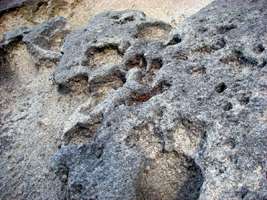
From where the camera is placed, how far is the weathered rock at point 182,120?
7.46 ft

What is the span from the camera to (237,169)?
2.17 m

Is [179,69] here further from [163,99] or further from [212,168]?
[212,168]

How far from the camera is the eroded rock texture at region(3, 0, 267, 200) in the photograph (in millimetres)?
2273

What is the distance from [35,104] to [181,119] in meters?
2.00

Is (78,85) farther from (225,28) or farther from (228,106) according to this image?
(228,106)

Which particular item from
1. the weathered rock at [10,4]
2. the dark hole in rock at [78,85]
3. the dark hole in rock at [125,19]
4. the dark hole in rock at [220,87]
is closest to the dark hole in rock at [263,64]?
the dark hole in rock at [220,87]

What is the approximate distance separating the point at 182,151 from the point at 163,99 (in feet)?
1.38

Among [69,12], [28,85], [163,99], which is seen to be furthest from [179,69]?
[69,12]

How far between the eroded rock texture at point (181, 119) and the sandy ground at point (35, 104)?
37 centimetres

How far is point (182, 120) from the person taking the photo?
8.68 feet

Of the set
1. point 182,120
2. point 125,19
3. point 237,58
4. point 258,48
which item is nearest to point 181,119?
point 182,120

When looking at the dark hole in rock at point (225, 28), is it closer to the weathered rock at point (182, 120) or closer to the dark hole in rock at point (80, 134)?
the weathered rock at point (182, 120)

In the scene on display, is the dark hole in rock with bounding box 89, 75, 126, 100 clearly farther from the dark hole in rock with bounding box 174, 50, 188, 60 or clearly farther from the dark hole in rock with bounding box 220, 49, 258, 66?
the dark hole in rock with bounding box 220, 49, 258, 66

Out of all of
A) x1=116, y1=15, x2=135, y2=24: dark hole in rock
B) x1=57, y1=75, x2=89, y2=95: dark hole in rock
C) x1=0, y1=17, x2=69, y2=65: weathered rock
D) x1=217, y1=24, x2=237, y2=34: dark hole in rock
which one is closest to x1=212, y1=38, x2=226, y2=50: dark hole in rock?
x1=217, y1=24, x2=237, y2=34: dark hole in rock
